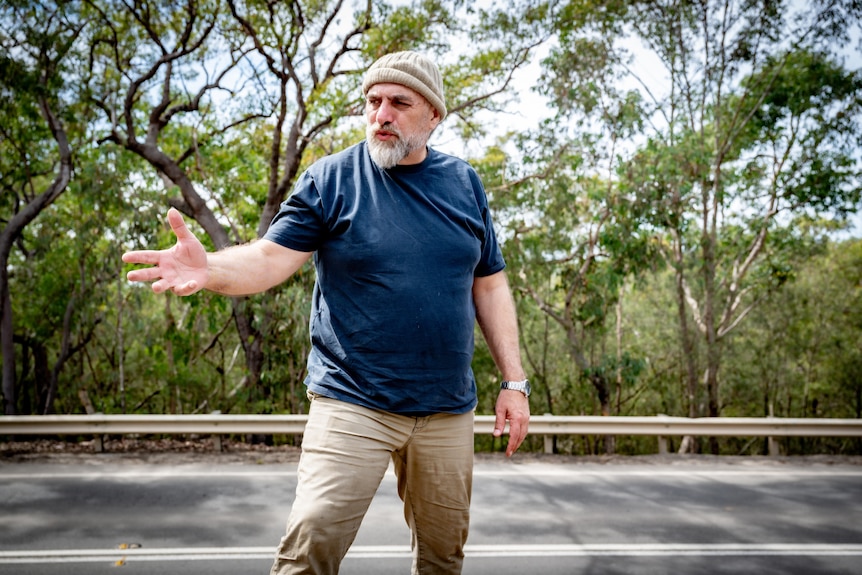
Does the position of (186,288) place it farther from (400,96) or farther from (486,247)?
(486,247)

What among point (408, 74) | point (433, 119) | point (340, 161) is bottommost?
point (340, 161)

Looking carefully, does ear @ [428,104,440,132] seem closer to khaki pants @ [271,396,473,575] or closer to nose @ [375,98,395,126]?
nose @ [375,98,395,126]

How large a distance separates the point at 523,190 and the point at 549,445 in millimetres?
5908

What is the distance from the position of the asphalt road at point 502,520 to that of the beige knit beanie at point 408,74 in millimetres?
2960

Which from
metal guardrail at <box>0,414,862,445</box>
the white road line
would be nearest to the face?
the white road line

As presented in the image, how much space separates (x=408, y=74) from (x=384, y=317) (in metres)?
0.90

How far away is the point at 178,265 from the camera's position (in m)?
2.00

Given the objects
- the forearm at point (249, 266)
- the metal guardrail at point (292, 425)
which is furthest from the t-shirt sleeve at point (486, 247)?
the metal guardrail at point (292, 425)

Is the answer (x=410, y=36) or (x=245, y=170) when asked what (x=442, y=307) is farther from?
(x=245, y=170)

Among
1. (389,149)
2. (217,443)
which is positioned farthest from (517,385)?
(217,443)

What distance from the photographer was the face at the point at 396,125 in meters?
2.50

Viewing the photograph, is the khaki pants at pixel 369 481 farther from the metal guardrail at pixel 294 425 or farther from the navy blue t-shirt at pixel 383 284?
the metal guardrail at pixel 294 425

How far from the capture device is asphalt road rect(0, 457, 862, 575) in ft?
14.5

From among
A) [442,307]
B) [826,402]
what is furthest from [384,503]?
[826,402]
